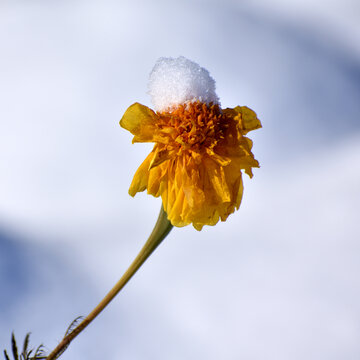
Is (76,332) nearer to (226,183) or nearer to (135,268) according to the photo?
(135,268)

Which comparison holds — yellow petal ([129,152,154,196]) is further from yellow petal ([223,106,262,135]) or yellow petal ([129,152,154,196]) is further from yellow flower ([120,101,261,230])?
yellow petal ([223,106,262,135])

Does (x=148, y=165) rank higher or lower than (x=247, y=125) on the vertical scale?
lower

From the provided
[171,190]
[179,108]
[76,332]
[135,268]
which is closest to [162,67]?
[179,108]

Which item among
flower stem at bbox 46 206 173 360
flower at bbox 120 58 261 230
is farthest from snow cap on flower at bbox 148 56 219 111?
flower stem at bbox 46 206 173 360

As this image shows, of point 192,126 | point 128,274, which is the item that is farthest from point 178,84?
point 128,274

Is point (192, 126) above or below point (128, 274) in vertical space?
above

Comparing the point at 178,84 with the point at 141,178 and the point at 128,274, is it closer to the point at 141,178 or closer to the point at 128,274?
the point at 141,178
